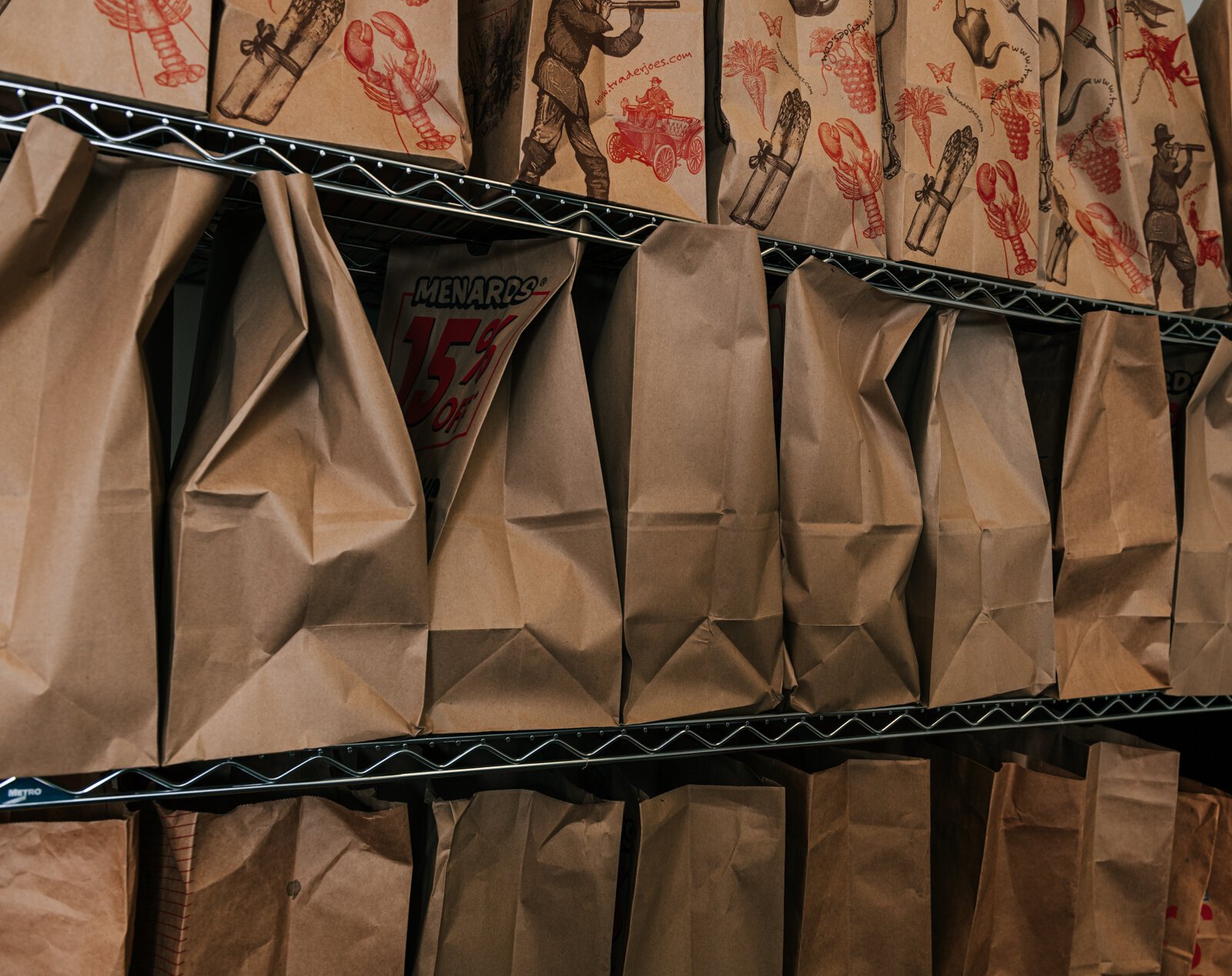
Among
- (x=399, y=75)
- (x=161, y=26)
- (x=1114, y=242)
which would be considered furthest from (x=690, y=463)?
(x=1114, y=242)

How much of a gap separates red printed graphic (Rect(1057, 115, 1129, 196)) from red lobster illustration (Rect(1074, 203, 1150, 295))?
0.10 ft

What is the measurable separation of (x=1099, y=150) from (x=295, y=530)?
1.08 meters

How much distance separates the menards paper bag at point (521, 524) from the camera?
0.79m

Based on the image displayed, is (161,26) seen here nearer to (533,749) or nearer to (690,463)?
(690,463)

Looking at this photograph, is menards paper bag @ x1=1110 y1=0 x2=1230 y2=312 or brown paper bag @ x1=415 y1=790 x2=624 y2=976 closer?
brown paper bag @ x1=415 y1=790 x2=624 y2=976

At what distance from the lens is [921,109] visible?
998mm

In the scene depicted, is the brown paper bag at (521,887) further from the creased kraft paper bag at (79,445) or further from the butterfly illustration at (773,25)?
the butterfly illustration at (773,25)

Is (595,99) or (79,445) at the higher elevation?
(595,99)

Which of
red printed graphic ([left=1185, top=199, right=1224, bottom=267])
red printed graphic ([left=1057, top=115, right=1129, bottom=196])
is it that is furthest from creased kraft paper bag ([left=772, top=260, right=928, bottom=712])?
red printed graphic ([left=1185, top=199, right=1224, bottom=267])

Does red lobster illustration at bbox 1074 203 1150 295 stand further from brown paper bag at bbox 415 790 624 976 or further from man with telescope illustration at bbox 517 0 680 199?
brown paper bag at bbox 415 790 624 976

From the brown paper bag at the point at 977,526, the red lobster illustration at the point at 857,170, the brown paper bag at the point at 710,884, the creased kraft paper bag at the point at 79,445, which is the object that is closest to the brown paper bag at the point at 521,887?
the brown paper bag at the point at 710,884

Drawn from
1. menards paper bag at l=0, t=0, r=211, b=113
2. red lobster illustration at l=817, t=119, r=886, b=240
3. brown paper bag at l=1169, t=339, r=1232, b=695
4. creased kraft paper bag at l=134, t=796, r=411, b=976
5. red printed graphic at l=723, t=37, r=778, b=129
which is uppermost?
red printed graphic at l=723, t=37, r=778, b=129

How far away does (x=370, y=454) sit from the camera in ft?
2.40

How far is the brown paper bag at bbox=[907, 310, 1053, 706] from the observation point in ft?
3.30
